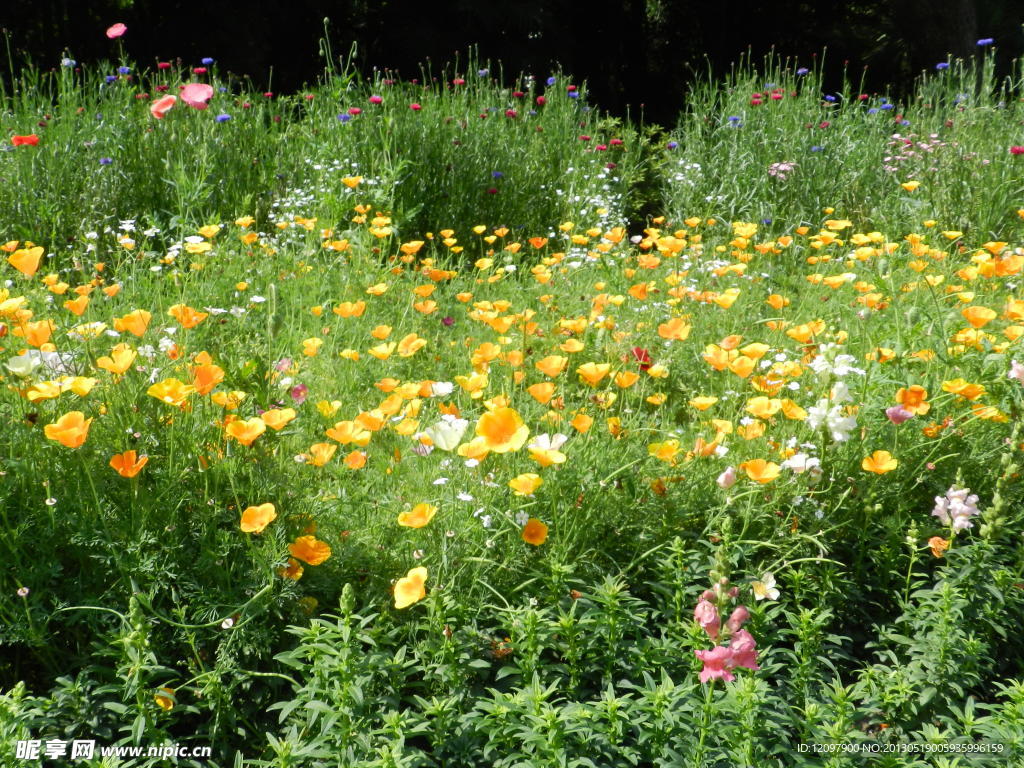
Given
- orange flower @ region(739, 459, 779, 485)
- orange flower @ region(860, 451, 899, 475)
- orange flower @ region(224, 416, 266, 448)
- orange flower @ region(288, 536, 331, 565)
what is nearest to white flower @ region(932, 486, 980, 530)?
orange flower @ region(860, 451, 899, 475)

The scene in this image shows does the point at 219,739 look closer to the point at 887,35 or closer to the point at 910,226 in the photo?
the point at 910,226

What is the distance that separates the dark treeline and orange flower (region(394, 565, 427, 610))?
6.06 metres

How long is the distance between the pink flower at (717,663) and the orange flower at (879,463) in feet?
2.45

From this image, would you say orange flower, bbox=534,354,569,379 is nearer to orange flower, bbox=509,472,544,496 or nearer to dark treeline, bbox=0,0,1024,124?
orange flower, bbox=509,472,544,496

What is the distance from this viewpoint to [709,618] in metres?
1.46

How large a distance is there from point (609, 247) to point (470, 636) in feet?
7.92

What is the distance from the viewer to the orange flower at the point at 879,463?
198 centimetres

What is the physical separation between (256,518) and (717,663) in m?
0.87

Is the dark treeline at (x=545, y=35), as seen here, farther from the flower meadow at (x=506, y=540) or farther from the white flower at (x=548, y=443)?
the white flower at (x=548, y=443)

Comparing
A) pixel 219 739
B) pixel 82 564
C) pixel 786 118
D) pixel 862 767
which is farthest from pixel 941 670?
pixel 786 118

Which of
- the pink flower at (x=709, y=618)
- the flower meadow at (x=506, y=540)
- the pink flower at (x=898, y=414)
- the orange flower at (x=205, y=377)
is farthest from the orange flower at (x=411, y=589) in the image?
the pink flower at (x=898, y=414)

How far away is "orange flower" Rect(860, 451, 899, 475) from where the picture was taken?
1981mm

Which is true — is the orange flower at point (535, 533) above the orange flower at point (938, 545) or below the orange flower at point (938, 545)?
above

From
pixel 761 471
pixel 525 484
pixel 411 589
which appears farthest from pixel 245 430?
pixel 761 471
